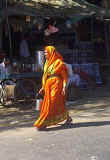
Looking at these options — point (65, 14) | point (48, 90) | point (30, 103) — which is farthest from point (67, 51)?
point (48, 90)

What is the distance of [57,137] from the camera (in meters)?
6.80

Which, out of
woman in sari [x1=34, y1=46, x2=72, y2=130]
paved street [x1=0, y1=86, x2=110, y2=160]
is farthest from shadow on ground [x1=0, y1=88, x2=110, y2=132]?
woman in sari [x1=34, y1=46, x2=72, y2=130]

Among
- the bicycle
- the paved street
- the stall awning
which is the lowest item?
the paved street

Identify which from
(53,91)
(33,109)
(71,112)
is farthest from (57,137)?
(33,109)

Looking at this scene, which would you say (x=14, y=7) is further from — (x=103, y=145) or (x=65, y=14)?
(x=103, y=145)

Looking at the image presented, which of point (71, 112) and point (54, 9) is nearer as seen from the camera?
point (71, 112)

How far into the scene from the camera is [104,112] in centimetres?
928

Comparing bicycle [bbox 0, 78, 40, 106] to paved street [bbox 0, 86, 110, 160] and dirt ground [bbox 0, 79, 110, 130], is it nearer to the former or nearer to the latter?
dirt ground [bbox 0, 79, 110, 130]

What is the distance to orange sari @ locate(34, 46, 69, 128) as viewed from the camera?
290 inches

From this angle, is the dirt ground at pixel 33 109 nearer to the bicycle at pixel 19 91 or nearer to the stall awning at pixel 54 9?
the bicycle at pixel 19 91

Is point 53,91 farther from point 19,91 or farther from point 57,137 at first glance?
point 19,91

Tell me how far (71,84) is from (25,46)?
4.15 metres

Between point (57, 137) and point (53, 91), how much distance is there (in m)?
1.00

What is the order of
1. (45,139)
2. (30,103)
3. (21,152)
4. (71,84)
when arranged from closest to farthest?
(21,152) < (45,139) < (30,103) < (71,84)
